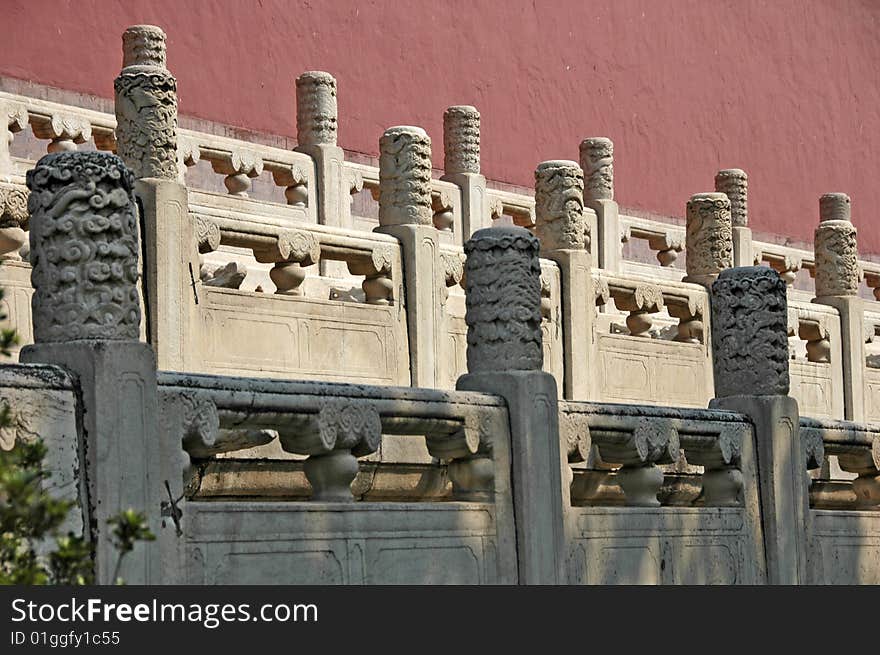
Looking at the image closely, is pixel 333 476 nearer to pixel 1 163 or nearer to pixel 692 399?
pixel 1 163

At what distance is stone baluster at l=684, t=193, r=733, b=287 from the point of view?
8656mm

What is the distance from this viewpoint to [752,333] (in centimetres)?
612

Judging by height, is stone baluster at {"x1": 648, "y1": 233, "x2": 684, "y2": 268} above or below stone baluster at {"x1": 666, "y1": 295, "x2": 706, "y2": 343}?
above

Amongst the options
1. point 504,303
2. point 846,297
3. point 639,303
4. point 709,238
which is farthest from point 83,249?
point 846,297

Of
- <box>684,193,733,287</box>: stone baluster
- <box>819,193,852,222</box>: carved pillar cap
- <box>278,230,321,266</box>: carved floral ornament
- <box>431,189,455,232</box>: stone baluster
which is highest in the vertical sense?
<box>819,193,852,222</box>: carved pillar cap

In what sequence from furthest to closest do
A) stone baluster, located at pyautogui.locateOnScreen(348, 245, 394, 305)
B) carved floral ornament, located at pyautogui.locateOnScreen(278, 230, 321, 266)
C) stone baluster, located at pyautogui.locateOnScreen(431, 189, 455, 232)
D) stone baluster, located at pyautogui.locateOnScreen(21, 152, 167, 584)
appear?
stone baluster, located at pyautogui.locateOnScreen(431, 189, 455, 232) < stone baluster, located at pyautogui.locateOnScreen(348, 245, 394, 305) < carved floral ornament, located at pyautogui.locateOnScreen(278, 230, 321, 266) < stone baluster, located at pyautogui.locateOnScreen(21, 152, 167, 584)

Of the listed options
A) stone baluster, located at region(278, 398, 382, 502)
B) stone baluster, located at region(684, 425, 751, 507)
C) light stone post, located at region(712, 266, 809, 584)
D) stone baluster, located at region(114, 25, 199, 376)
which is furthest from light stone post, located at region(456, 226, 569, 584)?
stone baluster, located at region(114, 25, 199, 376)

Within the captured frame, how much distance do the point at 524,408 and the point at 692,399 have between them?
11.0 ft

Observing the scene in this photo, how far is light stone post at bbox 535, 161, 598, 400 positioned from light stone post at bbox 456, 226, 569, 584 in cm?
241

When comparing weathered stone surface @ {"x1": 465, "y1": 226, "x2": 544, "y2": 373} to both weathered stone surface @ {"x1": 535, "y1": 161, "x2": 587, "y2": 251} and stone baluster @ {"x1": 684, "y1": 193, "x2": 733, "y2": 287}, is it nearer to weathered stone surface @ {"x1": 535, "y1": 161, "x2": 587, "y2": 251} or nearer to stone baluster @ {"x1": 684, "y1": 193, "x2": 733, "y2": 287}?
weathered stone surface @ {"x1": 535, "y1": 161, "x2": 587, "y2": 251}

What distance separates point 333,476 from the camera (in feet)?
15.4

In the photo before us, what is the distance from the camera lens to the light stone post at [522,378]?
5137 mm

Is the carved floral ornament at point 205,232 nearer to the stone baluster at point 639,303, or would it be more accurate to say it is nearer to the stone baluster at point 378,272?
the stone baluster at point 378,272
